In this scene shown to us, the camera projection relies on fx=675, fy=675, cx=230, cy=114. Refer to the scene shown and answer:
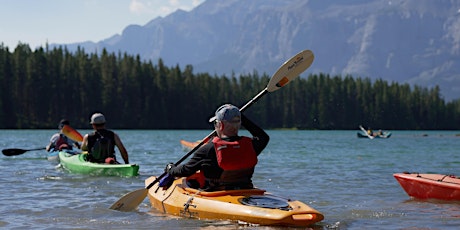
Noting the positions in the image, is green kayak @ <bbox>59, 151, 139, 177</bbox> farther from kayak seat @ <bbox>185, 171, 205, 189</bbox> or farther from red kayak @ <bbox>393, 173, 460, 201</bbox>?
red kayak @ <bbox>393, 173, 460, 201</bbox>

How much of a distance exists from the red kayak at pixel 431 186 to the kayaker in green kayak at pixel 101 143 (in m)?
6.53

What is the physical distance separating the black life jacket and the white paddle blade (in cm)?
526

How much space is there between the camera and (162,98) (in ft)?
363

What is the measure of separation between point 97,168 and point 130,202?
564 centimetres

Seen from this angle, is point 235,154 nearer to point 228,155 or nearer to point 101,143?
point 228,155

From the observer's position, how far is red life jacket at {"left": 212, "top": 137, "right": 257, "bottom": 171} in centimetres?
948

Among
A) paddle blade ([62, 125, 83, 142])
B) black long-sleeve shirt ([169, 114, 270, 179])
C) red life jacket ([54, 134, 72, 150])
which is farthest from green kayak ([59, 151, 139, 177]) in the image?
black long-sleeve shirt ([169, 114, 270, 179])

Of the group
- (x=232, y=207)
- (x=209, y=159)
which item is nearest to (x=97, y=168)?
(x=209, y=159)

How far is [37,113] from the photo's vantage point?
98.6 m

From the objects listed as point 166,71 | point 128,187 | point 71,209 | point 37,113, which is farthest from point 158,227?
point 166,71

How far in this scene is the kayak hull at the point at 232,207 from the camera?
891cm

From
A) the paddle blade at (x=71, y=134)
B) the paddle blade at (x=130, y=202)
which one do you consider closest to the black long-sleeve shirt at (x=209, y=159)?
the paddle blade at (x=130, y=202)

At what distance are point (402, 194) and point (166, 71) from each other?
103 meters

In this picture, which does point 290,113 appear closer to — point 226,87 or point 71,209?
point 226,87
